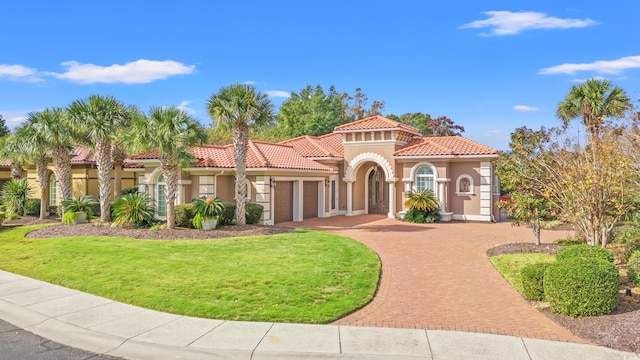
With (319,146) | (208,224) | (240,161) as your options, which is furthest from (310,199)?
(208,224)

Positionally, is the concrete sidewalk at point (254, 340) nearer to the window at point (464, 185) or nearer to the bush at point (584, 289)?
the bush at point (584, 289)

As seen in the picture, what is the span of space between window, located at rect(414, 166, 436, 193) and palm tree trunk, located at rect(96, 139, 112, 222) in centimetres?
1709

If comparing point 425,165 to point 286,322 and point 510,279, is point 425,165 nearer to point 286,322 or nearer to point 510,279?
point 510,279

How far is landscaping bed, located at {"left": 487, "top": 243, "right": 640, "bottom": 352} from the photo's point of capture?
285 inches

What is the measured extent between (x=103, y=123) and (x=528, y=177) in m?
18.6

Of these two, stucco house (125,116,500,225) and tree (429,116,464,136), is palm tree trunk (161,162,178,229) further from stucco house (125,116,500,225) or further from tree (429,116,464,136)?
tree (429,116,464,136)

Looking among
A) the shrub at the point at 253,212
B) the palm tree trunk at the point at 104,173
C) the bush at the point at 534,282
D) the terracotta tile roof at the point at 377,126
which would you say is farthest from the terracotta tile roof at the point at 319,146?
the bush at the point at 534,282

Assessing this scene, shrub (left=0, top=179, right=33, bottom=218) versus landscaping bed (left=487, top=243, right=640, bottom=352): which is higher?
shrub (left=0, top=179, right=33, bottom=218)

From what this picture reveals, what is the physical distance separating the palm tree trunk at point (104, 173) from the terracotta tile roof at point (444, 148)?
1599cm

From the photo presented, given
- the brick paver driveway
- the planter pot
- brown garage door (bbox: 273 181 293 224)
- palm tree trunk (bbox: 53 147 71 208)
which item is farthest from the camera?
palm tree trunk (bbox: 53 147 71 208)

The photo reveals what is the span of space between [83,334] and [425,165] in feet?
70.3

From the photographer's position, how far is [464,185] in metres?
25.9

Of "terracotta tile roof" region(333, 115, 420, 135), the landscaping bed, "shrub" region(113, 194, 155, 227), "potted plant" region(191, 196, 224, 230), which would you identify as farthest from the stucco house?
the landscaping bed

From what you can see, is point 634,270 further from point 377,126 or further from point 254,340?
point 377,126
